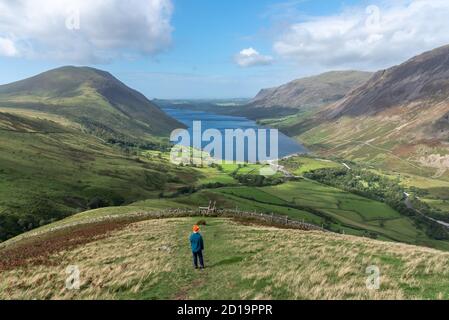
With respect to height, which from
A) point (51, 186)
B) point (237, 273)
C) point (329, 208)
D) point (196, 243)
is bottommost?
point (329, 208)

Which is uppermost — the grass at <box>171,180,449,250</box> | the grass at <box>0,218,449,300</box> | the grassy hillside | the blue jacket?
the blue jacket

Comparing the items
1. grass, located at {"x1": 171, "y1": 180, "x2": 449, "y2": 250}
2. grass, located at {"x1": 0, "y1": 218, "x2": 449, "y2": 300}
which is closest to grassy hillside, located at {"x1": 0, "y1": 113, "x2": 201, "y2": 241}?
grass, located at {"x1": 171, "y1": 180, "x2": 449, "y2": 250}

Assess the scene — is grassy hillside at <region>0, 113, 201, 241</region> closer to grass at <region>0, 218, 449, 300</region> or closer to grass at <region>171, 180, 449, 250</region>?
grass at <region>171, 180, 449, 250</region>

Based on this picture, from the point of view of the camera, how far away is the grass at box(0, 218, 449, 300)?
19742 mm

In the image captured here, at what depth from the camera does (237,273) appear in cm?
2366

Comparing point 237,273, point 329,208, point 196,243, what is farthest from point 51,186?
point 237,273

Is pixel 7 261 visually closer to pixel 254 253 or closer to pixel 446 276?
pixel 254 253

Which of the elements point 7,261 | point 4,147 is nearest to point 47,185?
point 4,147

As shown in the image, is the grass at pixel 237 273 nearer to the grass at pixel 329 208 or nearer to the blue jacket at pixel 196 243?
the blue jacket at pixel 196 243

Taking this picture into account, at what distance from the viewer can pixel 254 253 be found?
3039cm

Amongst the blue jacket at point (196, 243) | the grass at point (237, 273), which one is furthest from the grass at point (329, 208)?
the blue jacket at point (196, 243)

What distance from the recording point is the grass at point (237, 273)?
19742 mm

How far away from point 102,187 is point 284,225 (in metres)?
114

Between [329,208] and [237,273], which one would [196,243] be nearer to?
[237,273]
